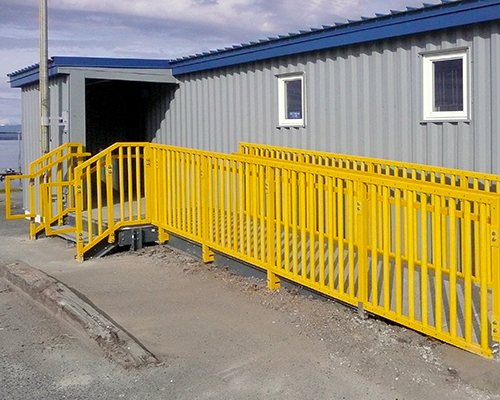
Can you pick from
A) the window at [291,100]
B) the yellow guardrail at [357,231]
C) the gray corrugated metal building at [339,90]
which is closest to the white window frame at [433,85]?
the gray corrugated metal building at [339,90]

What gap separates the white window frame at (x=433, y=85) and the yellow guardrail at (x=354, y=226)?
66cm

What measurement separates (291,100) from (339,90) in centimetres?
118

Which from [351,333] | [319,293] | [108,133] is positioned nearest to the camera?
[351,333]

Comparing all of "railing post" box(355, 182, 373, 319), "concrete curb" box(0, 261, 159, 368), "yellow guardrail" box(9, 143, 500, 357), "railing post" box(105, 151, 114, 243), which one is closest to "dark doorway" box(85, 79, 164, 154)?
"yellow guardrail" box(9, 143, 500, 357)

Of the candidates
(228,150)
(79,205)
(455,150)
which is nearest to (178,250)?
(79,205)

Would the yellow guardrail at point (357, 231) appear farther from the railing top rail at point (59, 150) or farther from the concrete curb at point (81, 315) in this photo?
the railing top rail at point (59, 150)

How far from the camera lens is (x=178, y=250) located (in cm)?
945

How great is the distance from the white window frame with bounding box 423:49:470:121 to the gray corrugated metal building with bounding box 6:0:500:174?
0.04 feet

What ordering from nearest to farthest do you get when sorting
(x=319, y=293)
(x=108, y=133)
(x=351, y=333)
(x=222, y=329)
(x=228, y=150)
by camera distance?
(x=351, y=333) → (x=222, y=329) → (x=319, y=293) → (x=228, y=150) → (x=108, y=133)

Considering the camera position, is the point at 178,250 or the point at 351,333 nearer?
the point at 351,333

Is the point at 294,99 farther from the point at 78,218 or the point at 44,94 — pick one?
the point at 44,94

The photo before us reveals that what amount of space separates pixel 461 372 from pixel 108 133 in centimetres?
1065

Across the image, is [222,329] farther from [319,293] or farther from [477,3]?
[477,3]

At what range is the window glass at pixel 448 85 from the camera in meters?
7.27
